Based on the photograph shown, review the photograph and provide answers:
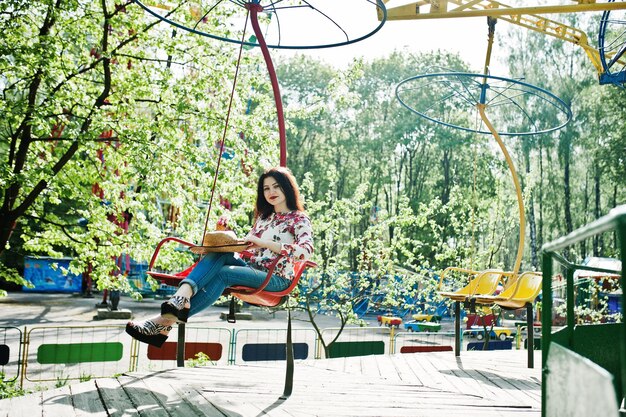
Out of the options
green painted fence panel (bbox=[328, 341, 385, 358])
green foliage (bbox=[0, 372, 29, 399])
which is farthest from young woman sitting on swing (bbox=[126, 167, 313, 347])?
green painted fence panel (bbox=[328, 341, 385, 358])

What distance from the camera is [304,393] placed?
4.64 meters

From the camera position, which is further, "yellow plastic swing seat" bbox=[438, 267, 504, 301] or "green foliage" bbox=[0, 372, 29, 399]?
"yellow plastic swing seat" bbox=[438, 267, 504, 301]

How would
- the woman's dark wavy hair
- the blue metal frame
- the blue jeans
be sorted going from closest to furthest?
the blue jeans
the woman's dark wavy hair
the blue metal frame

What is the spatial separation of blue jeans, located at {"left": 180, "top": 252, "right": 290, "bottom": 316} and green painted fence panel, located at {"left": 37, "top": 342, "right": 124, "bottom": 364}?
5986 mm

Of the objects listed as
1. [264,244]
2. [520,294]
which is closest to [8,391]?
[264,244]

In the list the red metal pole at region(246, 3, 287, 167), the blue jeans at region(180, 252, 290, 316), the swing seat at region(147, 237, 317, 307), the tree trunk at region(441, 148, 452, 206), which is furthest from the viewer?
the tree trunk at region(441, 148, 452, 206)

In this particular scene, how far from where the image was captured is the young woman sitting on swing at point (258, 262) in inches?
148

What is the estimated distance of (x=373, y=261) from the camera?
44.4ft

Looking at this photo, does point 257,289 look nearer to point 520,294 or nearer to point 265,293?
point 265,293

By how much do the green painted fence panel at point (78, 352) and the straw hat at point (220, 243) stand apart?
6070 millimetres

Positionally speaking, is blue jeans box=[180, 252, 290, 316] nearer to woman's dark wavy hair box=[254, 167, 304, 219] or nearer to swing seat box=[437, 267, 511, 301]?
woman's dark wavy hair box=[254, 167, 304, 219]

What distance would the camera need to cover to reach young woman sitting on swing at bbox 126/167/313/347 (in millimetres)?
3756

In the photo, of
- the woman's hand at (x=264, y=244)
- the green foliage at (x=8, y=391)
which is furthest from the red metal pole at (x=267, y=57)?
the green foliage at (x=8, y=391)

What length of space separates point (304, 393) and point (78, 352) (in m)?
5.77
